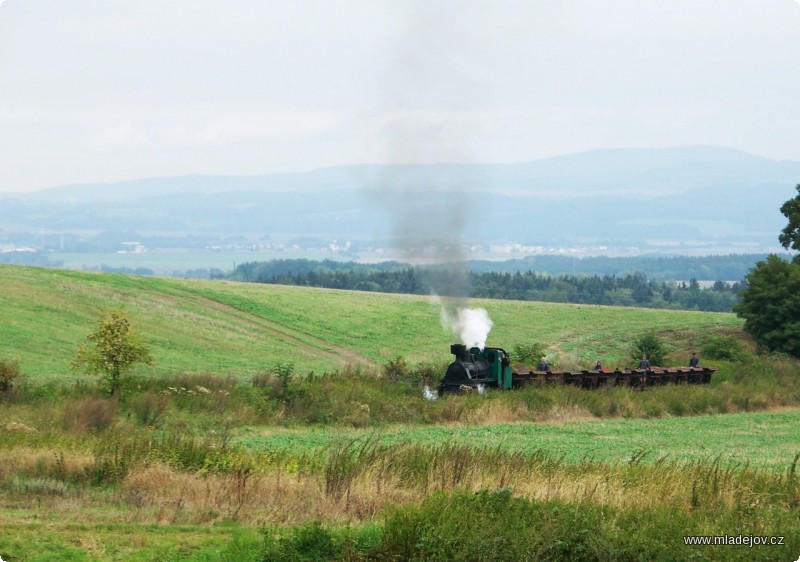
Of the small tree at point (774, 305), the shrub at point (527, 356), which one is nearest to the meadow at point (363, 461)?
the shrub at point (527, 356)

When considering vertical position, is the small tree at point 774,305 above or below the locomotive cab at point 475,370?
above

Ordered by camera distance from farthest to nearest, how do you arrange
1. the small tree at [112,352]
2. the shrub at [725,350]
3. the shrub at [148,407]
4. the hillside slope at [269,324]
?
the shrub at [725,350] < the hillside slope at [269,324] < the small tree at [112,352] < the shrub at [148,407]

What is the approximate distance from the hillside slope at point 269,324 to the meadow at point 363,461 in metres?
0.50

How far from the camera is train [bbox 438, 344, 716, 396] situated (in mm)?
37344

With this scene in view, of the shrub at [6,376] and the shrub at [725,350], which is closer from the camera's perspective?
the shrub at [6,376]

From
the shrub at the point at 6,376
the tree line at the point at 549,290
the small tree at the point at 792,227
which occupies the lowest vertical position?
the shrub at the point at 6,376

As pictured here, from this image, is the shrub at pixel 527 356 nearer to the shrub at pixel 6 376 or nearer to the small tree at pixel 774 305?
the small tree at pixel 774 305

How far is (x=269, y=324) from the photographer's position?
69938 millimetres

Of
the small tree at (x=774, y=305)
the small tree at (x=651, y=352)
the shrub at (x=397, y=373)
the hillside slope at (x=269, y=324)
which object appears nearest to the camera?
the shrub at (x=397, y=373)

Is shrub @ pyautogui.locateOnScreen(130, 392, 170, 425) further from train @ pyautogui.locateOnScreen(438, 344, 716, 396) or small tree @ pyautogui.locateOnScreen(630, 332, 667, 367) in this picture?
small tree @ pyautogui.locateOnScreen(630, 332, 667, 367)

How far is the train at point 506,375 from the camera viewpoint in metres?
37.3

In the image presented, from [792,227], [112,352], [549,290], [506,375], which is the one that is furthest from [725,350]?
[549,290]

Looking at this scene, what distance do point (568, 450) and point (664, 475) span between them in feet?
25.5

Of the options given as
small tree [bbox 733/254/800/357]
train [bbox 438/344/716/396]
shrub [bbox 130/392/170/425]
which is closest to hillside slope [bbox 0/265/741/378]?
small tree [bbox 733/254/800/357]
